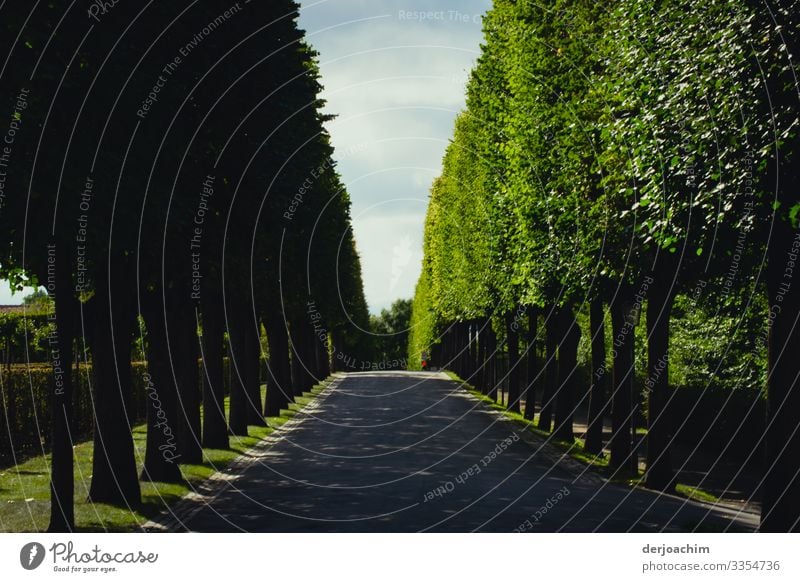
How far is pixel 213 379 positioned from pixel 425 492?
1087 cm

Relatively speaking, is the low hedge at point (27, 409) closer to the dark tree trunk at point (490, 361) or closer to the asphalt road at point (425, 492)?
the asphalt road at point (425, 492)

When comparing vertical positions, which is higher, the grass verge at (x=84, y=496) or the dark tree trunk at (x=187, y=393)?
the dark tree trunk at (x=187, y=393)

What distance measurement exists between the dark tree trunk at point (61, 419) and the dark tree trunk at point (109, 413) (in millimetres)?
3217

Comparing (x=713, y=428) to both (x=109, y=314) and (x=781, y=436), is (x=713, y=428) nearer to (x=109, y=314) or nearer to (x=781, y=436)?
(x=781, y=436)

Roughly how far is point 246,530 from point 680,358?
2430 cm

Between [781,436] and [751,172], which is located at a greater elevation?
[751,172]

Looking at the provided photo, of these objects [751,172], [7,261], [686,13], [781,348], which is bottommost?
[781,348]

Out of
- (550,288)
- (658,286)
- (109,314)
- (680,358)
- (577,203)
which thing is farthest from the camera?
(680,358)

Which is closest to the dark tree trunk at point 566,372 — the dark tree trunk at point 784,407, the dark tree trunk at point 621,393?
the dark tree trunk at point 621,393

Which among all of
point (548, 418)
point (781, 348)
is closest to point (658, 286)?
point (781, 348)

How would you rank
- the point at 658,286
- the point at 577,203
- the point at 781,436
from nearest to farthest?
1. the point at 781,436
2. the point at 658,286
3. the point at 577,203

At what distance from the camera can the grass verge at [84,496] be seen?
16734 mm

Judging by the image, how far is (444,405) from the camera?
4959 centimetres
